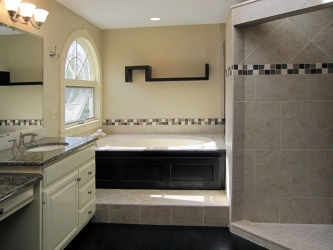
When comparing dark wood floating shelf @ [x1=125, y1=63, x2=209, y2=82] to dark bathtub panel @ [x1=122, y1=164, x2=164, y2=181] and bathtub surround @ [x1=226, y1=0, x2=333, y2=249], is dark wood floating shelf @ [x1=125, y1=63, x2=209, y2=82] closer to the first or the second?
dark bathtub panel @ [x1=122, y1=164, x2=164, y2=181]

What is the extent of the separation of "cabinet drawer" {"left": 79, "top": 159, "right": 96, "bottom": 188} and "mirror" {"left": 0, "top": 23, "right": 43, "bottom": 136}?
2.07 feet

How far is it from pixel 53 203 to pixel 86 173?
677mm

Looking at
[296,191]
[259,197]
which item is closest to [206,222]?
[259,197]

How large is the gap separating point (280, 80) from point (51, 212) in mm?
2190

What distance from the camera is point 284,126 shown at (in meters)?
3.06

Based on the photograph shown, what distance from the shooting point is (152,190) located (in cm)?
379

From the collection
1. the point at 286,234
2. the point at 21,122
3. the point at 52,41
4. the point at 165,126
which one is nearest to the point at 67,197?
the point at 21,122

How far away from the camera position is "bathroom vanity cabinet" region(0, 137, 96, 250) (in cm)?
213

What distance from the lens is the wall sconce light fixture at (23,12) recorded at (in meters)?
2.62

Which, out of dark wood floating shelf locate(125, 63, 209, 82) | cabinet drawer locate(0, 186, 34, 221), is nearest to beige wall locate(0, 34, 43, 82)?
cabinet drawer locate(0, 186, 34, 221)

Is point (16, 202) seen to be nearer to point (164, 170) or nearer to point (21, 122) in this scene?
point (21, 122)

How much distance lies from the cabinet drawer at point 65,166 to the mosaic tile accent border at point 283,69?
4.94 ft

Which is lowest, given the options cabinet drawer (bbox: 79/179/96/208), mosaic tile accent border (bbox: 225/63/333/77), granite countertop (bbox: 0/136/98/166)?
cabinet drawer (bbox: 79/179/96/208)

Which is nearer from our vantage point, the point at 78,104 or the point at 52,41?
the point at 52,41
